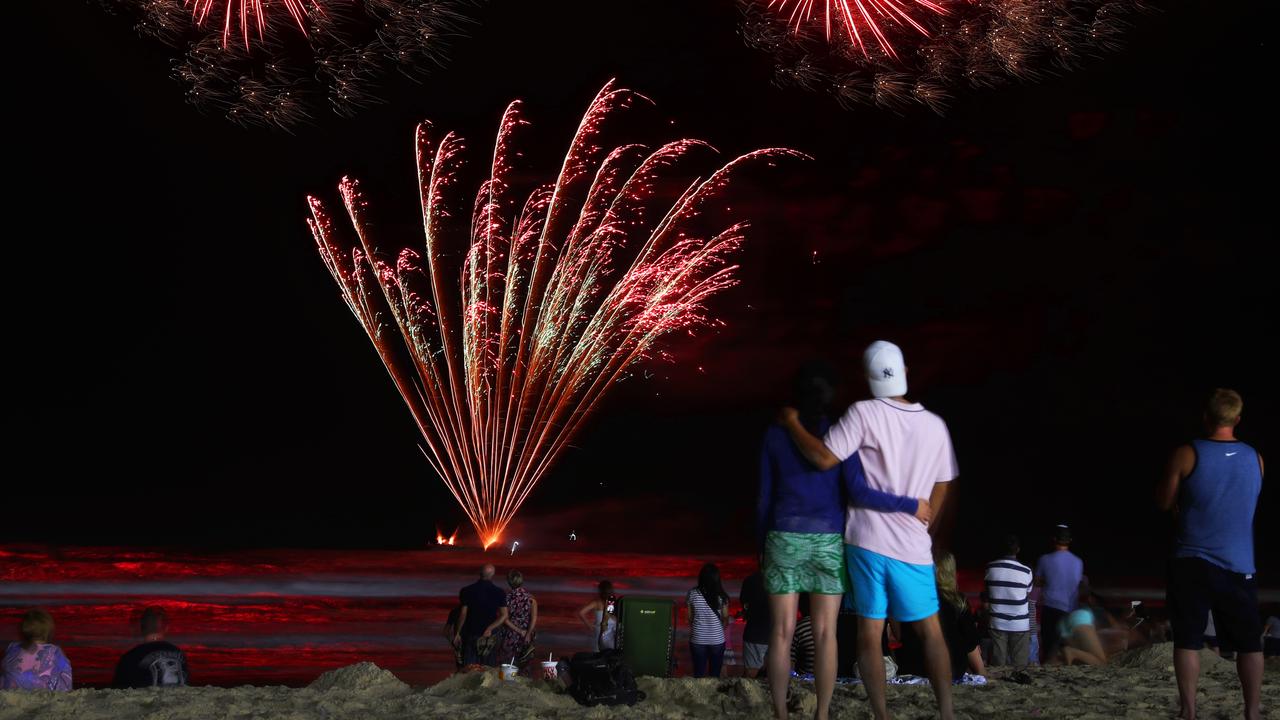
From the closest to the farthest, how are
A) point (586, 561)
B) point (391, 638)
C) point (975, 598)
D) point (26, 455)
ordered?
point (391, 638) → point (975, 598) → point (586, 561) → point (26, 455)

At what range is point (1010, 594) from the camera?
1029 cm

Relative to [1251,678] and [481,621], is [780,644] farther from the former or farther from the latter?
[481,621]

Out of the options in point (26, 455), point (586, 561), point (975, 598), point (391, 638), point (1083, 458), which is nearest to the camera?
point (391, 638)

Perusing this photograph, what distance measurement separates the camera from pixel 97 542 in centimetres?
6756

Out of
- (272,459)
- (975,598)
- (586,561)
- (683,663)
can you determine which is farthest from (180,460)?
(683,663)

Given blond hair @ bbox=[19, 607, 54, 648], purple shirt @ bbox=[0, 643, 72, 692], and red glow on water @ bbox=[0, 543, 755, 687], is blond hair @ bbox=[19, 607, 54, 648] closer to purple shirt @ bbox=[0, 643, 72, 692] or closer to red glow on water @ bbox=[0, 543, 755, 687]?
purple shirt @ bbox=[0, 643, 72, 692]

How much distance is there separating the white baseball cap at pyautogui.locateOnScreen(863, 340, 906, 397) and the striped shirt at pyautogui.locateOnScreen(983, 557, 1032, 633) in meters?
5.61

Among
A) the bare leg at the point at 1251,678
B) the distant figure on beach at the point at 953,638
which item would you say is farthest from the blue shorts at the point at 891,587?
the distant figure on beach at the point at 953,638

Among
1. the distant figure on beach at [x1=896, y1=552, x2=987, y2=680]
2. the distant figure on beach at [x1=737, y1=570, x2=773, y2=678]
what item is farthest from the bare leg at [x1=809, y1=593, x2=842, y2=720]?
the distant figure on beach at [x1=737, y1=570, x2=773, y2=678]

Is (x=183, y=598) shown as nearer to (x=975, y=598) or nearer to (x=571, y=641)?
(x=571, y=641)

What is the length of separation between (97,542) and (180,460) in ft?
32.2

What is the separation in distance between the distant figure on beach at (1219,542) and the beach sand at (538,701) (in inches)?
23.8

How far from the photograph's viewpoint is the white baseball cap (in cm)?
516

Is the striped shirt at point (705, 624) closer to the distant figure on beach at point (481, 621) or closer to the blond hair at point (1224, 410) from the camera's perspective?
the distant figure on beach at point (481, 621)
